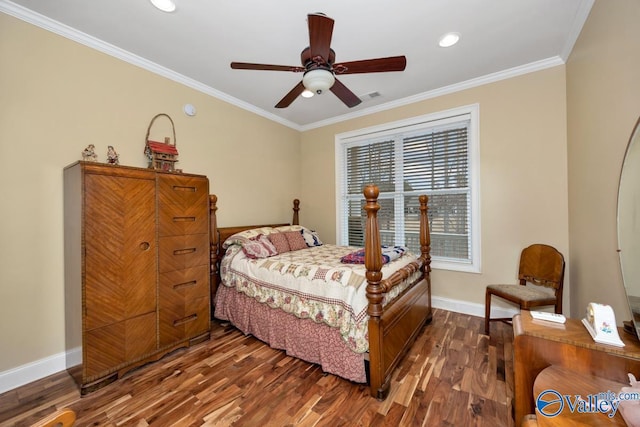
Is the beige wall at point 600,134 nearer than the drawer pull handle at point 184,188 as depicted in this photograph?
Yes

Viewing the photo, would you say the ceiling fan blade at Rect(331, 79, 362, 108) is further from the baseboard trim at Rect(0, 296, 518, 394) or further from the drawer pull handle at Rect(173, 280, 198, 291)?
the baseboard trim at Rect(0, 296, 518, 394)

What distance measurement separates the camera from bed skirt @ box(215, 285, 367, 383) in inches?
→ 74.0

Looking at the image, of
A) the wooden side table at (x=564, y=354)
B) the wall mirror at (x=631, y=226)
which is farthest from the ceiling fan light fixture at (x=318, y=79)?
the wooden side table at (x=564, y=354)

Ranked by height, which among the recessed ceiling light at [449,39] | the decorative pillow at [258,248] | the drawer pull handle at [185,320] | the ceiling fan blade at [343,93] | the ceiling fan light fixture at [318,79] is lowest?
the drawer pull handle at [185,320]

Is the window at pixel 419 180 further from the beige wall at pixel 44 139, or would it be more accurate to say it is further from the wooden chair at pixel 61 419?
the wooden chair at pixel 61 419

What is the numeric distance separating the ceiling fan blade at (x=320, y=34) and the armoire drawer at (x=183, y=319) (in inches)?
92.6

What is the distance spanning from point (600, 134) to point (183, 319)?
145 inches

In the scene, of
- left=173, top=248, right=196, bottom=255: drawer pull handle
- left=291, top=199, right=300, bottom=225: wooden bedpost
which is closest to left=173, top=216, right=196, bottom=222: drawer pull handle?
left=173, top=248, right=196, bottom=255: drawer pull handle

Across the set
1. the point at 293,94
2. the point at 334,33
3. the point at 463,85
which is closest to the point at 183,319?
the point at 293,94

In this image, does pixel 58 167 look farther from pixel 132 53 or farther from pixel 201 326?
pixel 201 326

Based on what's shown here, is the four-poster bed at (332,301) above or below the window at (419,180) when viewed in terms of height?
below

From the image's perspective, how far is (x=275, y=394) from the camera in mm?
1780

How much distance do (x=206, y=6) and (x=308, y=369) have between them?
2953 mm

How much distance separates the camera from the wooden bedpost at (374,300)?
67.4 inches
